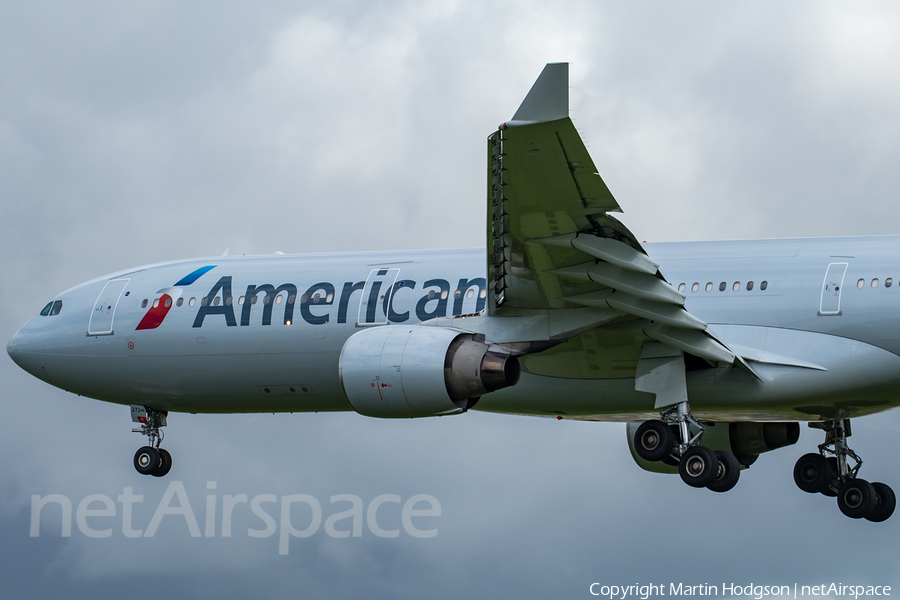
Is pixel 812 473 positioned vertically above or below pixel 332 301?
below

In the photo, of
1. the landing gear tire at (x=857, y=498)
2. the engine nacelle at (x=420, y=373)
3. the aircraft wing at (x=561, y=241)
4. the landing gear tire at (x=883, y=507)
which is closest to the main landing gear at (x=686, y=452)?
the aircraft wing at (x=561, y=241)

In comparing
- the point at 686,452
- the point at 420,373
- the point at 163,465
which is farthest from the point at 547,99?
the point at 163,465

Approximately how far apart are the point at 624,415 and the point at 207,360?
672 centimetres

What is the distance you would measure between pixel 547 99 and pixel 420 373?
4228 mm

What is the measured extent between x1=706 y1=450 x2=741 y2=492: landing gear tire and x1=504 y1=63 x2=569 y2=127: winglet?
614 centimetres

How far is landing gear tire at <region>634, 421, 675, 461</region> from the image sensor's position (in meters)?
15.1

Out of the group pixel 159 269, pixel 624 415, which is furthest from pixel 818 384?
pixel 159 269

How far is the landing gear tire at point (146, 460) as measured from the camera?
1922 cm

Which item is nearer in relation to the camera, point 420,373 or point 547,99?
point 547,99

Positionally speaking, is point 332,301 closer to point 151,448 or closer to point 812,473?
point 151,448


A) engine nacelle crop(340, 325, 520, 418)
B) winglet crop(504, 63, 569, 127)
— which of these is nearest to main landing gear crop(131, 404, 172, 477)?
engine nacelle crop(340, 325, 520, 418)

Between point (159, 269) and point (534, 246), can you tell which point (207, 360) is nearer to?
point (159, 269)

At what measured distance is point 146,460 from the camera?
19266 mm

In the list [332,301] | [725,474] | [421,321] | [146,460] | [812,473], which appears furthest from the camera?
[146,460]
